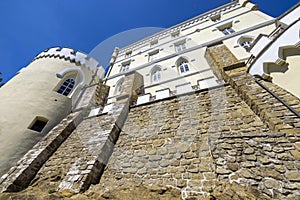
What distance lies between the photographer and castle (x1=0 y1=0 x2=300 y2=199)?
259cm

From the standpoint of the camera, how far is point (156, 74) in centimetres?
1070

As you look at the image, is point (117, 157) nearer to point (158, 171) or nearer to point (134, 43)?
point (158, 171)

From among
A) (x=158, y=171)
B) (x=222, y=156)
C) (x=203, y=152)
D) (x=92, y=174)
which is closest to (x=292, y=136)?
(x=222, y=156)

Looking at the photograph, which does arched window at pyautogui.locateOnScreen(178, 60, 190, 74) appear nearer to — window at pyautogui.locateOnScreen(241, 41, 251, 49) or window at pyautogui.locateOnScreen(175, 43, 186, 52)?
window at pyautogui.locateOnScreen(175, 43, 186, 52)

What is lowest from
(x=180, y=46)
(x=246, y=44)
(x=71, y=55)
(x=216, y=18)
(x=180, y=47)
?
(x=71, y=55)

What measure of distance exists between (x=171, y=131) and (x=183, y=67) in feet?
22.2

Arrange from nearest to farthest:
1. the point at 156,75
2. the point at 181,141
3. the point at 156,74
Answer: the point at 181,141, the point at 156,75, the point at 156,74

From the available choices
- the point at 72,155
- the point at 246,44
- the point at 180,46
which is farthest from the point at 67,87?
the point at 246,44

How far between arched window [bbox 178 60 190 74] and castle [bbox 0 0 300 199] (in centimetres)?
111

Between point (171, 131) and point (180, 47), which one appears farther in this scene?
point (180, 47)

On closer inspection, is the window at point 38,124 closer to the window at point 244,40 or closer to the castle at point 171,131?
the castle at point 171,131

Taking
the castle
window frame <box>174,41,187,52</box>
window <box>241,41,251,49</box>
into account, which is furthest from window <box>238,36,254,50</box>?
window frame <box>174,41,187,52</box>

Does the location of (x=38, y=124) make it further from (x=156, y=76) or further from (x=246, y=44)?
(x=246, y=44)

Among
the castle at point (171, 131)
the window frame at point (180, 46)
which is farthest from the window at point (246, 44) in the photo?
the window frame at point (180, 46)
